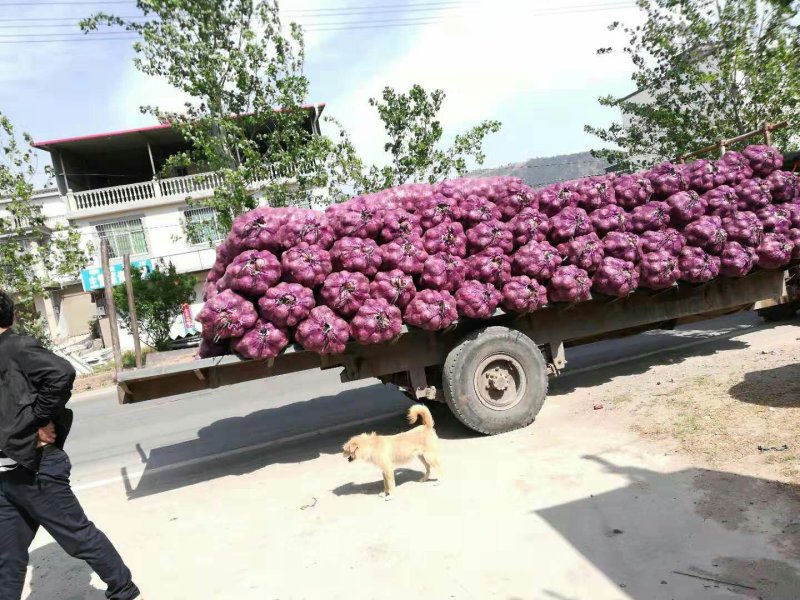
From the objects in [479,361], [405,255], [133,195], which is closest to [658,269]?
[479,361]

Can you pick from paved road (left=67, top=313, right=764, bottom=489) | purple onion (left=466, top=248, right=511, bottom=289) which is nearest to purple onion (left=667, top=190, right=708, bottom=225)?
purple onion (left=466, top=248, right=511, bottom=289)

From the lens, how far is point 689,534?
134 inches

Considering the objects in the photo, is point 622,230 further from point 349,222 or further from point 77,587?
point 77,587

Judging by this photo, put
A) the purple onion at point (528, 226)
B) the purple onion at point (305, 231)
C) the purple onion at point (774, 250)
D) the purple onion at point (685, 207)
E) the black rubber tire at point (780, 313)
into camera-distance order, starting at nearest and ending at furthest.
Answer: the purple onion at point (305, 231)
the purple onion at point (528, 226)
the purple onion at point (685, 207)
the purple onion at point (774, 250)
the black rubber tire at point (780, 313)

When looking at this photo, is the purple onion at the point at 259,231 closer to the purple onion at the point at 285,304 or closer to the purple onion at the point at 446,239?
the purple onion at the point at 285,304

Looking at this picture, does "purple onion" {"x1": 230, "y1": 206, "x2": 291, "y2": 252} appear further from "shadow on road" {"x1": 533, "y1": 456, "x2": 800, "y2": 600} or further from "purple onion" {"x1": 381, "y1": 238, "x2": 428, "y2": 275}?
"shadow on road" {"x1": 533, "y1": 456, "x2": 800, "y2": 600}

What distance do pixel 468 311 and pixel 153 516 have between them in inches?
130

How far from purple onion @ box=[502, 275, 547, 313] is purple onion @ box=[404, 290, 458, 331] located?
0.59 meters

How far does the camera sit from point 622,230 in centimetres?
590

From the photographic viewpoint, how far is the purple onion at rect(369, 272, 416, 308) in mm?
5066

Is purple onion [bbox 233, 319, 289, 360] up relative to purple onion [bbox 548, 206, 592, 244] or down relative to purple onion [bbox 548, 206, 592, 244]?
down

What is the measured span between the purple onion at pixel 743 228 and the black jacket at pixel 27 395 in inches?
247

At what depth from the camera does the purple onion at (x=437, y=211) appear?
5.44 meters

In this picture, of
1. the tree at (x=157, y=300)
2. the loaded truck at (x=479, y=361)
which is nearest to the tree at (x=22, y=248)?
the tree at (x=157, y=300)
